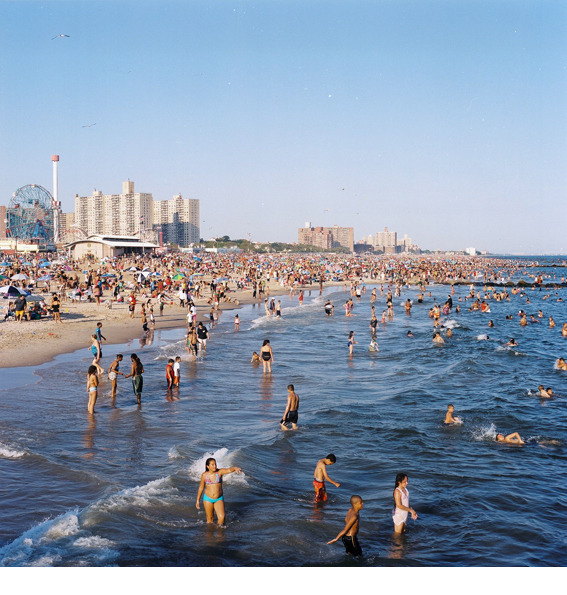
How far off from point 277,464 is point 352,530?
4207 mm

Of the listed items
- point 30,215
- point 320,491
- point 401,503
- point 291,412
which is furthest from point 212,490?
point 30,215

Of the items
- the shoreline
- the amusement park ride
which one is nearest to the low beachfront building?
the shoreline

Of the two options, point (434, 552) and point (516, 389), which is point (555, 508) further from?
point (516, 389)

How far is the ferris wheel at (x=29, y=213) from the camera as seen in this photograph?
128000 mm

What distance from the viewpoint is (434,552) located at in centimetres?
811

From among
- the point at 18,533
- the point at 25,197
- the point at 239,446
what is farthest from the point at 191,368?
the point at 25,197

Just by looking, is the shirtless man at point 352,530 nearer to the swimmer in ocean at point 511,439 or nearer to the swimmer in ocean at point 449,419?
the swimmer in ocean at point 511,439

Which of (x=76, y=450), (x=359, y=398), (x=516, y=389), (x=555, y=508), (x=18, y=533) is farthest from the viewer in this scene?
(x=516, y=389)

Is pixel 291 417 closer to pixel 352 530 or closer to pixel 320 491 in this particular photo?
pixel 320 491

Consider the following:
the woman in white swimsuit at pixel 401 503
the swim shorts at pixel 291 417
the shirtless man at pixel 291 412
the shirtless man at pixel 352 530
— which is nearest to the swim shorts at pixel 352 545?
the shirtless man at pixel 352 530

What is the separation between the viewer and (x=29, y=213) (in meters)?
129

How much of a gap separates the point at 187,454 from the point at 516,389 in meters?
12.7

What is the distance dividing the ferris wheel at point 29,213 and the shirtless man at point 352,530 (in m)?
133
